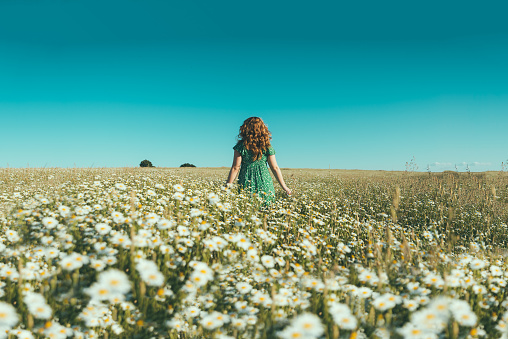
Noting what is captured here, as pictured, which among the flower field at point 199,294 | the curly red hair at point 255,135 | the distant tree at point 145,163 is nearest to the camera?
the flower field at point 199,294

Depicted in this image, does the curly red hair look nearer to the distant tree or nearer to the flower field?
the flower field

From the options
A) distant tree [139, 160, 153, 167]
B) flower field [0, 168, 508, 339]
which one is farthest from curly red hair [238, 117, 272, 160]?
distant tree [139, 160, 153, 167]

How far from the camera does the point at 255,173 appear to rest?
700cm

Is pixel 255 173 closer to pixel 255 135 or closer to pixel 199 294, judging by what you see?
pixel 255 135

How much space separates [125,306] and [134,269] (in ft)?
0.91

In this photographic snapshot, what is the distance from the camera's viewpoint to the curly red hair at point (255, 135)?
6.75m

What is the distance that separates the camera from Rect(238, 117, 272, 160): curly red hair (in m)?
6.75

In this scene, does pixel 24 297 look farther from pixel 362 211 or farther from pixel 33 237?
pixel 362 211

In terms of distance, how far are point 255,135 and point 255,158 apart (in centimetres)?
54

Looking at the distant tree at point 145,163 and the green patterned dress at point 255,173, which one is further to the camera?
the distant tree at point 145,163

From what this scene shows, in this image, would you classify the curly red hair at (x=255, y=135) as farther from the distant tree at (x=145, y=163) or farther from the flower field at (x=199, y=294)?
the distant tree at (x=145, y=163)

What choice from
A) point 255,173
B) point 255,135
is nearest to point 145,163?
point 255,173

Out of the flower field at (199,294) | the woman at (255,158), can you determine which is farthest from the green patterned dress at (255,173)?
the flower field at (199,294)

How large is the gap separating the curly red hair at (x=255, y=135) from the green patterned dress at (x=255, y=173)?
5.1 inches
